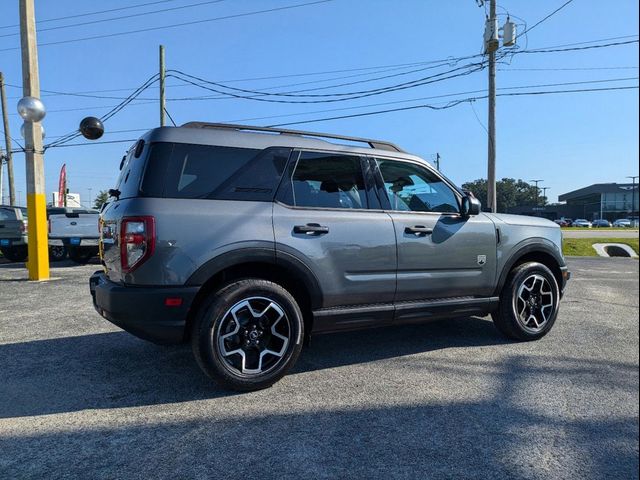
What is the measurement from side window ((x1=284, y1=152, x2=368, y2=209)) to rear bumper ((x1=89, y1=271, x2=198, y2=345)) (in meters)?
1.16

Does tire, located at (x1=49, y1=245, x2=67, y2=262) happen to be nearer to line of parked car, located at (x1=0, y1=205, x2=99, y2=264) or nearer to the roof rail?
line of parked car, located at (x1=0, y1=205, x2=99, y2=264)

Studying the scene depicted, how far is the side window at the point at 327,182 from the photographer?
390cm

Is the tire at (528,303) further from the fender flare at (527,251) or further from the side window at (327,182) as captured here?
the side window at (327,182)

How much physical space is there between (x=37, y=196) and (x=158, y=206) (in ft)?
27.4

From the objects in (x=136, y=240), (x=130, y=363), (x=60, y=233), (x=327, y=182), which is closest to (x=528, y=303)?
(x=327, y=182)

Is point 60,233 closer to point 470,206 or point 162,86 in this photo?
point 162,86

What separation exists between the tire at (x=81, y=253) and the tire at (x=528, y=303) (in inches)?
438

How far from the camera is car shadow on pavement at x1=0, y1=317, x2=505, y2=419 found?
3.46 meters

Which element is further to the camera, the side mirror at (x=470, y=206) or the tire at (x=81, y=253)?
the tire at (x=81, y=253)

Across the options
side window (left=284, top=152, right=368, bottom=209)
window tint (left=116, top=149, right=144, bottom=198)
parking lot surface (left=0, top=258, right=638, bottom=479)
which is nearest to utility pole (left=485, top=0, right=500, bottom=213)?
parking lot surface (left=0, top=258, right=638, bottom=479)

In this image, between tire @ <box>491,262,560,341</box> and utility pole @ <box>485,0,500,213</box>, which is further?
utility pole @ <box>485,0,500,213</box>

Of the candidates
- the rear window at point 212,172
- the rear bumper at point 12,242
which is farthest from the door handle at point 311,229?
the rear bumper at point 12,242

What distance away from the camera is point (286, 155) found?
392 cm

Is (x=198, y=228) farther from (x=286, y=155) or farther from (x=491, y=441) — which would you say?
(x=491, y=441)
